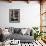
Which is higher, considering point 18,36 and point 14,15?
point 14,15

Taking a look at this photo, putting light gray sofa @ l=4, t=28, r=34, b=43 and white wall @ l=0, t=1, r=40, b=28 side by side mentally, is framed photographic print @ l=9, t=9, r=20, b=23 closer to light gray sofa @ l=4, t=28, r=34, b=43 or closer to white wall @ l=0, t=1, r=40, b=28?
white wall @ l=0, t=1, r=40, b=28

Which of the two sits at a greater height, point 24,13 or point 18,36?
point 24,13

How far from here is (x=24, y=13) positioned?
5832mm

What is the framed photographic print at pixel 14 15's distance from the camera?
5.80 m

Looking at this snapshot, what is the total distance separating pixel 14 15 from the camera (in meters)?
5.86

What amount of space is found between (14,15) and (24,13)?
0.52 metres

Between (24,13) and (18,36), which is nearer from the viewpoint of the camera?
(18,36)

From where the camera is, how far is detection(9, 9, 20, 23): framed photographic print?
5.80 m

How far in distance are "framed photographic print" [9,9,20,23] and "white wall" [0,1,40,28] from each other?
151 mm

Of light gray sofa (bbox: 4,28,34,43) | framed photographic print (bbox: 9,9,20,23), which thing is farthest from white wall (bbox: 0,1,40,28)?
light gray sofa (bbox: 4,28,34,43)

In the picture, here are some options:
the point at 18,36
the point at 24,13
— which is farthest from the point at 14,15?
the point at 18,36

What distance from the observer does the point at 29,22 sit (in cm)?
587

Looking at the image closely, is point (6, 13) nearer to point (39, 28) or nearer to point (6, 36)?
point (6, 36)

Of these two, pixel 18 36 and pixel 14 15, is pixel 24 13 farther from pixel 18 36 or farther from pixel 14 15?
pixel 18 36
